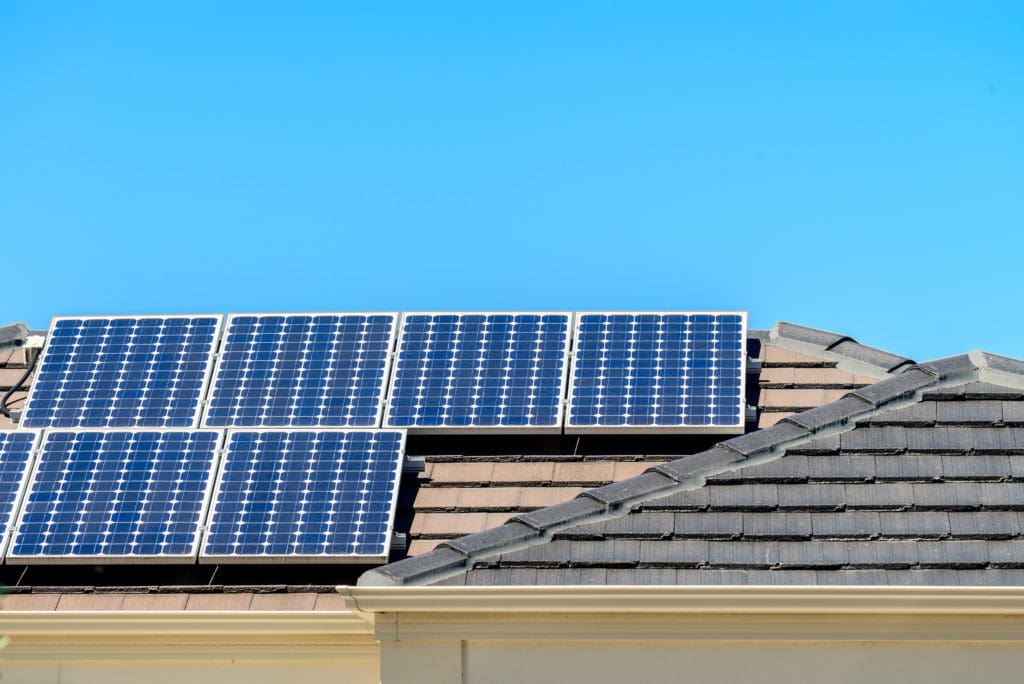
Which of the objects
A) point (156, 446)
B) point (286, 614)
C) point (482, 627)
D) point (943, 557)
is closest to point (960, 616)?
point (943, 557)

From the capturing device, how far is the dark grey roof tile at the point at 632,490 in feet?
36.3

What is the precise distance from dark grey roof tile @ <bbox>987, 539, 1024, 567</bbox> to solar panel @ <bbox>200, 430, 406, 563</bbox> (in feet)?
15.2

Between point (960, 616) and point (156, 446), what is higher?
point (156, 446)

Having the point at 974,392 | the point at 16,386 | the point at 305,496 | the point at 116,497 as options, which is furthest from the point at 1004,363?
the point at 16,386

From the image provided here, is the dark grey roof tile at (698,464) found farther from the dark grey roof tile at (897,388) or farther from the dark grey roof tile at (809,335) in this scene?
the dark grey roof tile at (809,335)

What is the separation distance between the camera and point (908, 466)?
11.1 m

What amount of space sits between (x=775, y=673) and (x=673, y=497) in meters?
1.45

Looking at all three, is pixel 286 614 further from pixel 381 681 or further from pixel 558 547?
pixel 558 547

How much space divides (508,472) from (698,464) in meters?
2.60

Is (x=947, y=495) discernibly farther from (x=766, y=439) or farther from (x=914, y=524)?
(x=766, y=439)

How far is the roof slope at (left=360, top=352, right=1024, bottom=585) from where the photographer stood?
34.5ft

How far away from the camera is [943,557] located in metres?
10.5

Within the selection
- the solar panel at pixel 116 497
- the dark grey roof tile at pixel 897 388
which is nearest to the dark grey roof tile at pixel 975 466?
the dark grey roof tile at pixel 897 388

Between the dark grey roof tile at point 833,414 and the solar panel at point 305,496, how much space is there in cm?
344
